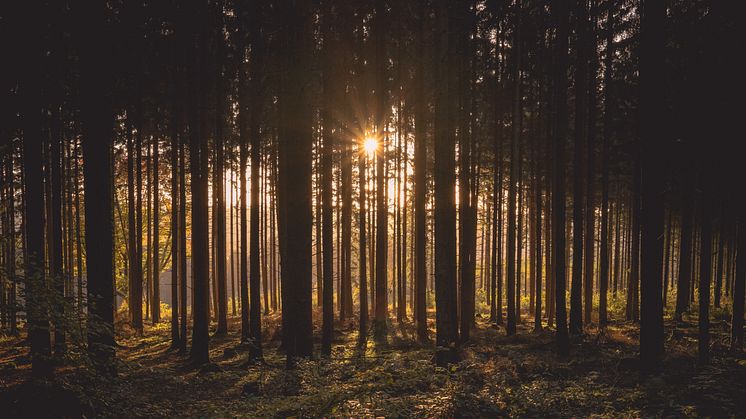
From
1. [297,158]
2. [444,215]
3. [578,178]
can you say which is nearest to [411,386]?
[444,215]

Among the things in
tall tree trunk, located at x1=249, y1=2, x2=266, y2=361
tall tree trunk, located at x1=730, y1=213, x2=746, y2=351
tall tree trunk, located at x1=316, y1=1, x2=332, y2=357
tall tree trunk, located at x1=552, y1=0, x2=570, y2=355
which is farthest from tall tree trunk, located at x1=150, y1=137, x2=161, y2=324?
tall tree trunk, located at x1=730, y1=213, x2=746, y2=351

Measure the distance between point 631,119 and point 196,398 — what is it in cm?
1869

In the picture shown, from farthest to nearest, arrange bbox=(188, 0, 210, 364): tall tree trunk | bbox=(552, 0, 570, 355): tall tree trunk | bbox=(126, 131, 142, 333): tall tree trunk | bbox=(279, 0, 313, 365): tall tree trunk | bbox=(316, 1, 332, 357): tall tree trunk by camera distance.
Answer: bbox=(126, 131, 142, 333): tall tree trunk, bbox=(316, 1, 332, 357): tall tree trunk, bbox=(552, 0, 570, 355): tall tree trunk, bbox=(188, 0, 210, 364): tall tree trunk, bbox=(279, 0, 313, 365): tall tree trunk

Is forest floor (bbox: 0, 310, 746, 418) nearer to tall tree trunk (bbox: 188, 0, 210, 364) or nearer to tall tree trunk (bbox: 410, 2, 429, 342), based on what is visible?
tall tree trunk (bbox: 188, 0, 210, 364)

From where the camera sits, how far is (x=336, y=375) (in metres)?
9.91

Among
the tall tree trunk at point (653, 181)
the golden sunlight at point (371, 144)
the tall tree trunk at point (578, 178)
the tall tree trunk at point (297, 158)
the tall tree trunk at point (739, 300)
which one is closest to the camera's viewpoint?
the tall tree trunk at point (653, 181)

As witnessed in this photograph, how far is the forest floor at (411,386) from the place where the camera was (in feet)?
21.5

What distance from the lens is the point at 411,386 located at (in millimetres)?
8273

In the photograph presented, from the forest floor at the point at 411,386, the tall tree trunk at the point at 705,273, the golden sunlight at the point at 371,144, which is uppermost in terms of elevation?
the golden sunlight at the point at 371,144

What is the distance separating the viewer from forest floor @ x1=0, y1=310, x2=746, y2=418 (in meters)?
6.54

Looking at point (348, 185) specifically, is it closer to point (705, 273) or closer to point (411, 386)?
point (411, 386)

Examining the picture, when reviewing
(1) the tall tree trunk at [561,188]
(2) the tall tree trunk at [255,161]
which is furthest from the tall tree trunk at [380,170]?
(1) the tall tree trunk at [561,188]

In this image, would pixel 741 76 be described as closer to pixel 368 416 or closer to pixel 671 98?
pixel 671 98

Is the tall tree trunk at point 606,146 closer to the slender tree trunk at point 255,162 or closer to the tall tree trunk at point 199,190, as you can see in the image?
the slender tree trunk at point 255,162
